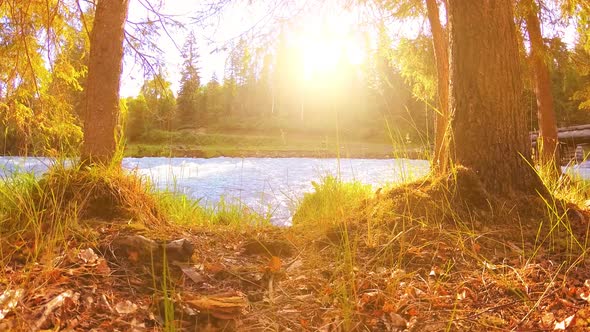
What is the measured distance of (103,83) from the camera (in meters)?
3.29

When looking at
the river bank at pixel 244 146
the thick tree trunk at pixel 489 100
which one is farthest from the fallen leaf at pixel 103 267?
the river bank at pixel 244 146

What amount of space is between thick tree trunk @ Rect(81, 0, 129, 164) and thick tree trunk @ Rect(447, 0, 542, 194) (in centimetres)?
263

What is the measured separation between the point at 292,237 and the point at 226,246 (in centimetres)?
46

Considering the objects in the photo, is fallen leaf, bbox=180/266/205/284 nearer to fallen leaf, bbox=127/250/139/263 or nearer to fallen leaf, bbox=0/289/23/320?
fallen leaf, bbox=127/250/139/263

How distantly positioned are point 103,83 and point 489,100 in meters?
2.92

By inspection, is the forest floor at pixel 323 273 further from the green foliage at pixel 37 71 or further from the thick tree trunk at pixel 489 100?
the green foliage at pixel 37 71

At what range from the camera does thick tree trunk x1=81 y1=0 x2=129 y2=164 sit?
3.26 meters

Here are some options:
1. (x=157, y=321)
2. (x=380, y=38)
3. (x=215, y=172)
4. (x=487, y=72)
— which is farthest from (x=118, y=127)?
(x=215, y=172)

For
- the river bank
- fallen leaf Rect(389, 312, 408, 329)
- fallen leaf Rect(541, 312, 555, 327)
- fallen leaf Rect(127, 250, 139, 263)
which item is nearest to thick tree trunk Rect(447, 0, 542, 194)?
fallen leaf Rect(541, 312, 555, 327)

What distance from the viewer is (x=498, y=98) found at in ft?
9.86

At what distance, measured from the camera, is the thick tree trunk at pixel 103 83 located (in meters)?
3.26

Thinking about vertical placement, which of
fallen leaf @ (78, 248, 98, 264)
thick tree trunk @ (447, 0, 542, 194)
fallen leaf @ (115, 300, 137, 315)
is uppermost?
thick tree trunk @ (447, 0, 542, 194)

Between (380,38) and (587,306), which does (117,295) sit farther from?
(380,38)

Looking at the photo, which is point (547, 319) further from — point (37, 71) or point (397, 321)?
point (37, 71)
